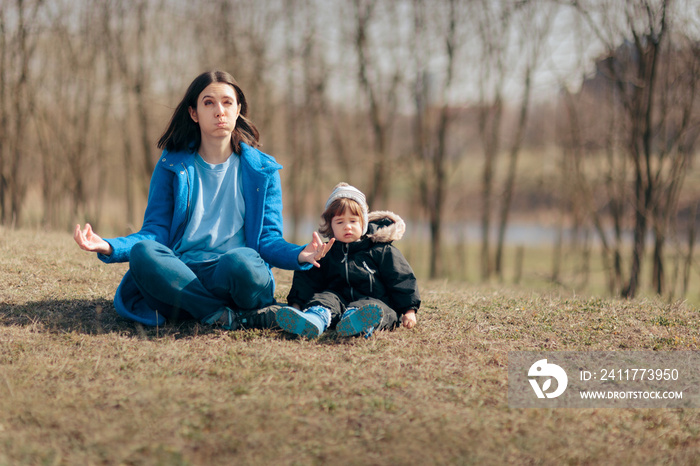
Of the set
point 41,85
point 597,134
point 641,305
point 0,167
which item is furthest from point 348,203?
point 597,134

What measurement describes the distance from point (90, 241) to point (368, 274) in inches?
66.5

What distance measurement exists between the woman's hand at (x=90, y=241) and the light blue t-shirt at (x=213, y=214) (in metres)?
0.49

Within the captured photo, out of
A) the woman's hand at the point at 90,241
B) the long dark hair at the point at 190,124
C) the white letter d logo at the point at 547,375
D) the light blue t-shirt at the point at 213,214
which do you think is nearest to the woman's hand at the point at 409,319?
the white letter d logo at the point at 547,375

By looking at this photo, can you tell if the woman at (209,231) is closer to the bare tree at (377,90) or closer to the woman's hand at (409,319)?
the woman's hand at (409,319)

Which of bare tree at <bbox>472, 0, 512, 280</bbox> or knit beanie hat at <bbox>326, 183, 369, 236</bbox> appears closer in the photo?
knit beanie hat at <bbox>326, 183, 369, 236</bbox>

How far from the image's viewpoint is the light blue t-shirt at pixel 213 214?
372cm

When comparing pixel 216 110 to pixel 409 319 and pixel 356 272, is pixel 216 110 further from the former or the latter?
pixel 409 319

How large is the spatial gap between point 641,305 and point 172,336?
12.1 ft

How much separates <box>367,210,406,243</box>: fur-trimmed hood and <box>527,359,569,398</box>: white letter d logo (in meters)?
1.17

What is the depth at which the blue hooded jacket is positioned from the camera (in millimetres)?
3664

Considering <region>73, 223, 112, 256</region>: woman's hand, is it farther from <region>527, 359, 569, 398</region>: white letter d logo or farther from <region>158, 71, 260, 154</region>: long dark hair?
<region>527, 359, 569, 398</region>: white letter d logo

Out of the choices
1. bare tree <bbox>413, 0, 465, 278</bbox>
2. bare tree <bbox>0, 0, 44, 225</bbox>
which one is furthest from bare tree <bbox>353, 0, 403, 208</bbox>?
bare tree <bbox>0, 0, 44, 225</bbox>

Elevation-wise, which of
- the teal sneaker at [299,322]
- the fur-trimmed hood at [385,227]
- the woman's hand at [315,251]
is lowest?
the teal sneaker at [299,322]

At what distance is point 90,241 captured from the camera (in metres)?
3.23
